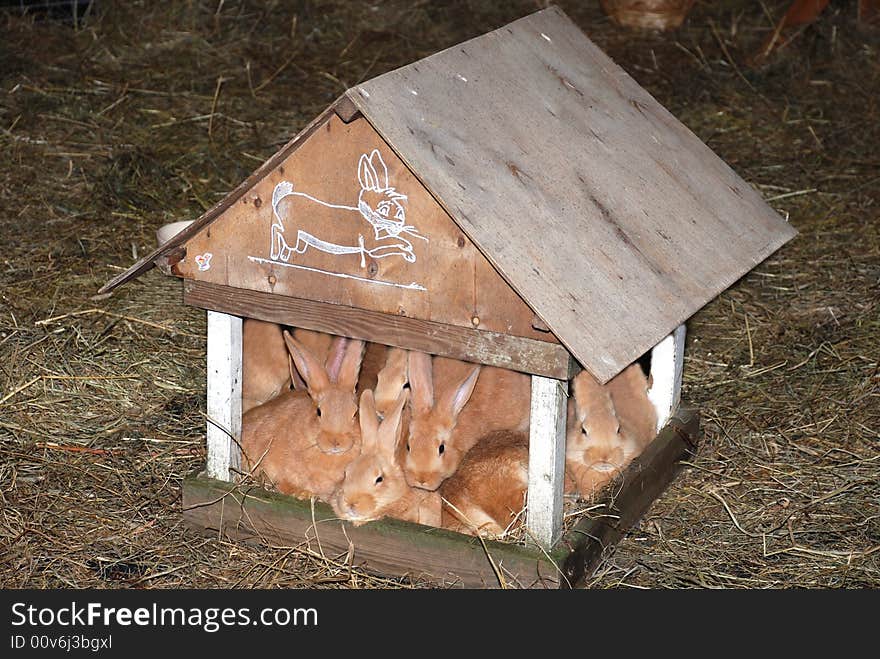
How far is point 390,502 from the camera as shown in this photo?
3693 mm

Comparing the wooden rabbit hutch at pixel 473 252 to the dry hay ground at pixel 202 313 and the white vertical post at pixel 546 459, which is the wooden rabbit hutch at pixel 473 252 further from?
the dry hay ground at pixel 202 313

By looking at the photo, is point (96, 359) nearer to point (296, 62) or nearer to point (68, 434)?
point (68, 434)

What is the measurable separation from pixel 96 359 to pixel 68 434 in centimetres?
55

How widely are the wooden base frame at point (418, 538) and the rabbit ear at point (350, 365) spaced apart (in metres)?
0.45

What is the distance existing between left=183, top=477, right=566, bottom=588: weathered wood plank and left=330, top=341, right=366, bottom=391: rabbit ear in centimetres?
44

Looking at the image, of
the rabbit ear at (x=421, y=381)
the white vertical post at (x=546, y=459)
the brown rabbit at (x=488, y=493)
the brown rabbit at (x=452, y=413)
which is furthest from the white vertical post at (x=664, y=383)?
the white vertical post at (x=546, y=459)

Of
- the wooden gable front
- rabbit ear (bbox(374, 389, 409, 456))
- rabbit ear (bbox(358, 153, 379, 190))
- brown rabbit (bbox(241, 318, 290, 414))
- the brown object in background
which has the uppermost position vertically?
rabbit ear (bbox(358, 153, 379, 190))

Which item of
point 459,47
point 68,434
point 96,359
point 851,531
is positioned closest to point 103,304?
point 96,359

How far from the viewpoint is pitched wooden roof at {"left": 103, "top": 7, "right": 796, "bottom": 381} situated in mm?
3096

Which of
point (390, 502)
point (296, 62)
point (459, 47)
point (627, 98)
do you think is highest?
point (459, 47)

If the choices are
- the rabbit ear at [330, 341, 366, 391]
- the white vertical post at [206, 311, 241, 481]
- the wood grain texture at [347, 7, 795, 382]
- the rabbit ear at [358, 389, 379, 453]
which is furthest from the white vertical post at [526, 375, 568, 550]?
the white vertical post at [206, 311, 241, 481]

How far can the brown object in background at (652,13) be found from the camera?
8430 millimetres

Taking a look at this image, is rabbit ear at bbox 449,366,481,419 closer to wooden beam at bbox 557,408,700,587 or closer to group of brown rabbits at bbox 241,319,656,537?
group of brown rabbits at bbox 241,319,656,537

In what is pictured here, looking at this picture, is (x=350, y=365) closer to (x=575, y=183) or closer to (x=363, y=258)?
(x=363, y=258)
